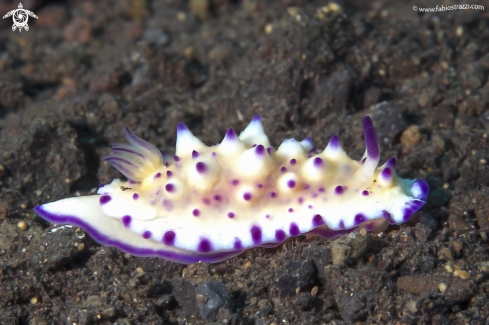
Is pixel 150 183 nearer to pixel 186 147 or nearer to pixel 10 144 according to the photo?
pixel 186 147

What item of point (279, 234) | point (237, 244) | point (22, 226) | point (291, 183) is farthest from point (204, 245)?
point (22, 226)

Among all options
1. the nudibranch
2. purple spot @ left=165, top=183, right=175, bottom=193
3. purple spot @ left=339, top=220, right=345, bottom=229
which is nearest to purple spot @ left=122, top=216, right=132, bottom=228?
the nudibranch

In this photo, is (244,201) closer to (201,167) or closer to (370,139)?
(201,167)

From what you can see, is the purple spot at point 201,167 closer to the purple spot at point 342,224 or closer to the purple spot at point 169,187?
the purple spot at point 169,187

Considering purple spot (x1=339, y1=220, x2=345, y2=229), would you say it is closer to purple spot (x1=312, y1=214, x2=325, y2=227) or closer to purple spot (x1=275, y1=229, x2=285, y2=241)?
purple spot (x1=312, y1=214, x2=325, y2=227)

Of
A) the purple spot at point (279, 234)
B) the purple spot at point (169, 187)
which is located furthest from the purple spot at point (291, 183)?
the purple spot at point (169, 187)
